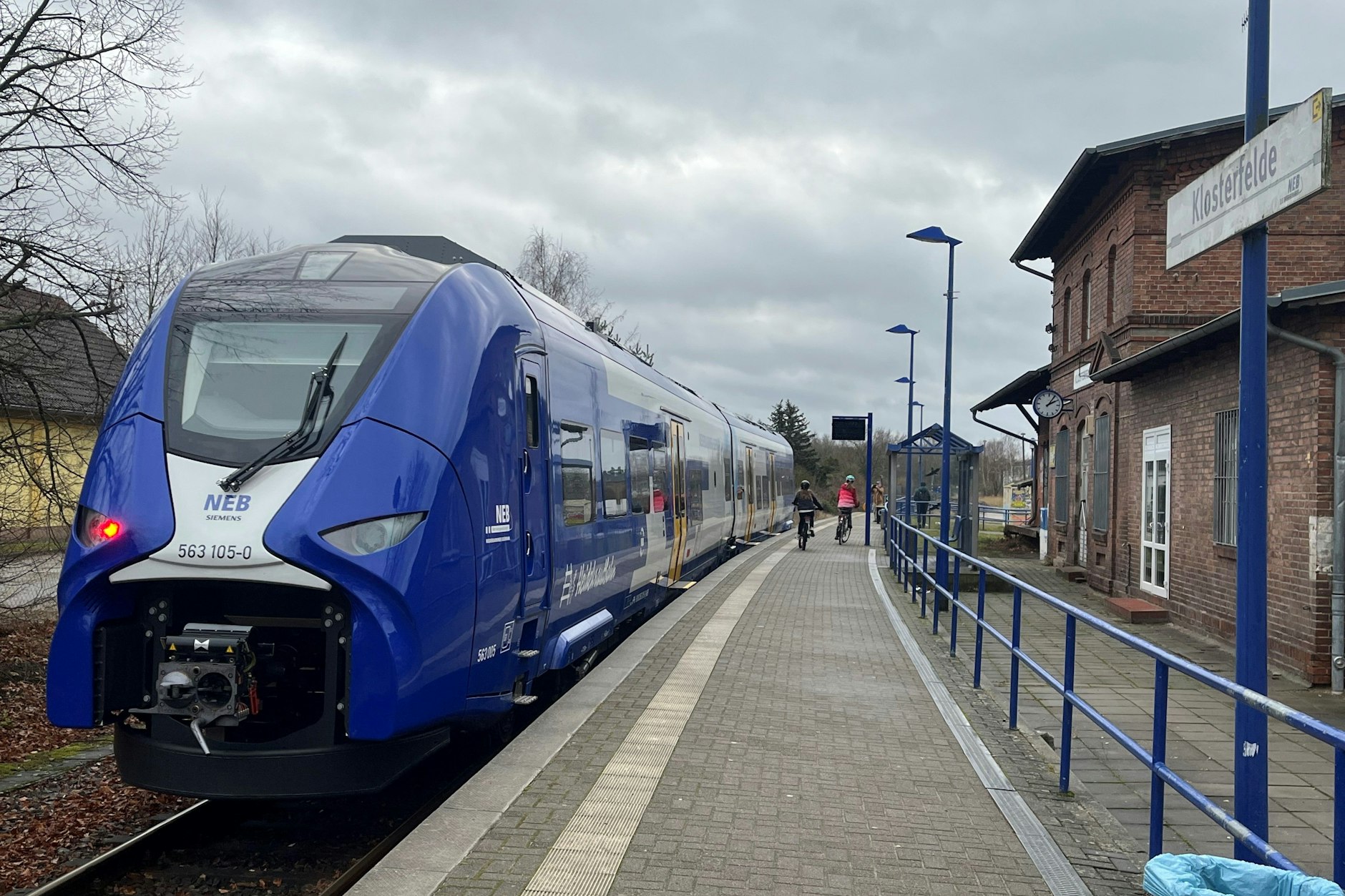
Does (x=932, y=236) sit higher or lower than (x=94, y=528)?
higher

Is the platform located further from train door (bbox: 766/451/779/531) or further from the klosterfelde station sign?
train door (bbox: 766/451/779/531)

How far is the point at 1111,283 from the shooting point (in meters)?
17.8

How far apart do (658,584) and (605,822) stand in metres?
7.08

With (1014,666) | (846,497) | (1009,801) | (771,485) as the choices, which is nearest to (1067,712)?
(1009,801)

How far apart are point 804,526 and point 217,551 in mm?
21240

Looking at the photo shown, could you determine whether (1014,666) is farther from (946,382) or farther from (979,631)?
(946,382)

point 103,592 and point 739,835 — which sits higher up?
point 103,592

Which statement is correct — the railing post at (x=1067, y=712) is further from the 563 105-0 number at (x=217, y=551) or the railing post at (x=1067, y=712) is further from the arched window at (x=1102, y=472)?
the arched window at (x=1102, y=472)

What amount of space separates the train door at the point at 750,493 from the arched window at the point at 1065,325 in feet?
22.1

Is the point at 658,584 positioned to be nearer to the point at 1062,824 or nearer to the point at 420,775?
the point at 420,775

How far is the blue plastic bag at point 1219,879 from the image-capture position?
2.96 metres

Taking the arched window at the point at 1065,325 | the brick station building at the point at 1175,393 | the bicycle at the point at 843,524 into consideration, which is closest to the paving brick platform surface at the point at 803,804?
the brick station building at the point at 1175,393

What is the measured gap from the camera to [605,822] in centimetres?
477

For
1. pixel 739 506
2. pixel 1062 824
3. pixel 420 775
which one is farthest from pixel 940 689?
pixel 739 506
